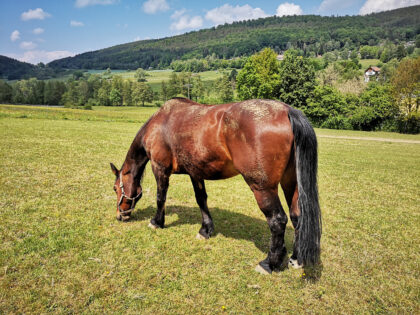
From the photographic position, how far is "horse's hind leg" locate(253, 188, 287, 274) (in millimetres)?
3520

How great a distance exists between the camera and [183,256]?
424 cm

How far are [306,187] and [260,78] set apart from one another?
4775 centimetres

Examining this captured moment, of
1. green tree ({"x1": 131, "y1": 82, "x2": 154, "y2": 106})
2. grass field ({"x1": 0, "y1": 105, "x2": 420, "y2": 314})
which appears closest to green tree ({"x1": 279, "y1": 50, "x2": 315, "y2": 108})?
grass field ({"x1": 0, "y1": 105, "x2": 420, "y2": 314})

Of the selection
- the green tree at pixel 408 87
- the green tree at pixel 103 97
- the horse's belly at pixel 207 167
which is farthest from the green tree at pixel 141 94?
the horse's belly at pixel 207 167

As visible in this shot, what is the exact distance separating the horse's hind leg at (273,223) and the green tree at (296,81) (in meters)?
43.0

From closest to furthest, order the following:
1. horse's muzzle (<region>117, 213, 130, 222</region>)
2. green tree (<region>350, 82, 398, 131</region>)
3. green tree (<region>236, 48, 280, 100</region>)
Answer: horse's muzzle (<region>117, 213, 130, 222</region>), green tree (<region>350, 82, 398, 131</region>), green tree (<region>236, 48, 280, 100</region>)

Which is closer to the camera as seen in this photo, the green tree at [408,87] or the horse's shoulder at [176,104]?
the horse's shoulder at [176,104]

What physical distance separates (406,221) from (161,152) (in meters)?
6.23

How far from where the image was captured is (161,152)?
4.73 meters

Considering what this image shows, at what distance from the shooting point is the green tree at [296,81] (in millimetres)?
42750

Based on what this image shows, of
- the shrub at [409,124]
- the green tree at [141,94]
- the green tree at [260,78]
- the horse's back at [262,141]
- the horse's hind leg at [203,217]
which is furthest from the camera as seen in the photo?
the green tree at [141,94]

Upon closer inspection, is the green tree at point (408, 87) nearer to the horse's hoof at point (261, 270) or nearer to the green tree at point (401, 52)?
the horse's hoof at point (261, 270)

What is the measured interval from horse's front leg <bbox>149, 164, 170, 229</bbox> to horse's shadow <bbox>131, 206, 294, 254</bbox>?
11.8 inches

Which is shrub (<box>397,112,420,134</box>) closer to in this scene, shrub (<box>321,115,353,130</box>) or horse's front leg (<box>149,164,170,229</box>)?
shrub (<box>321,115,353,130</box>)
